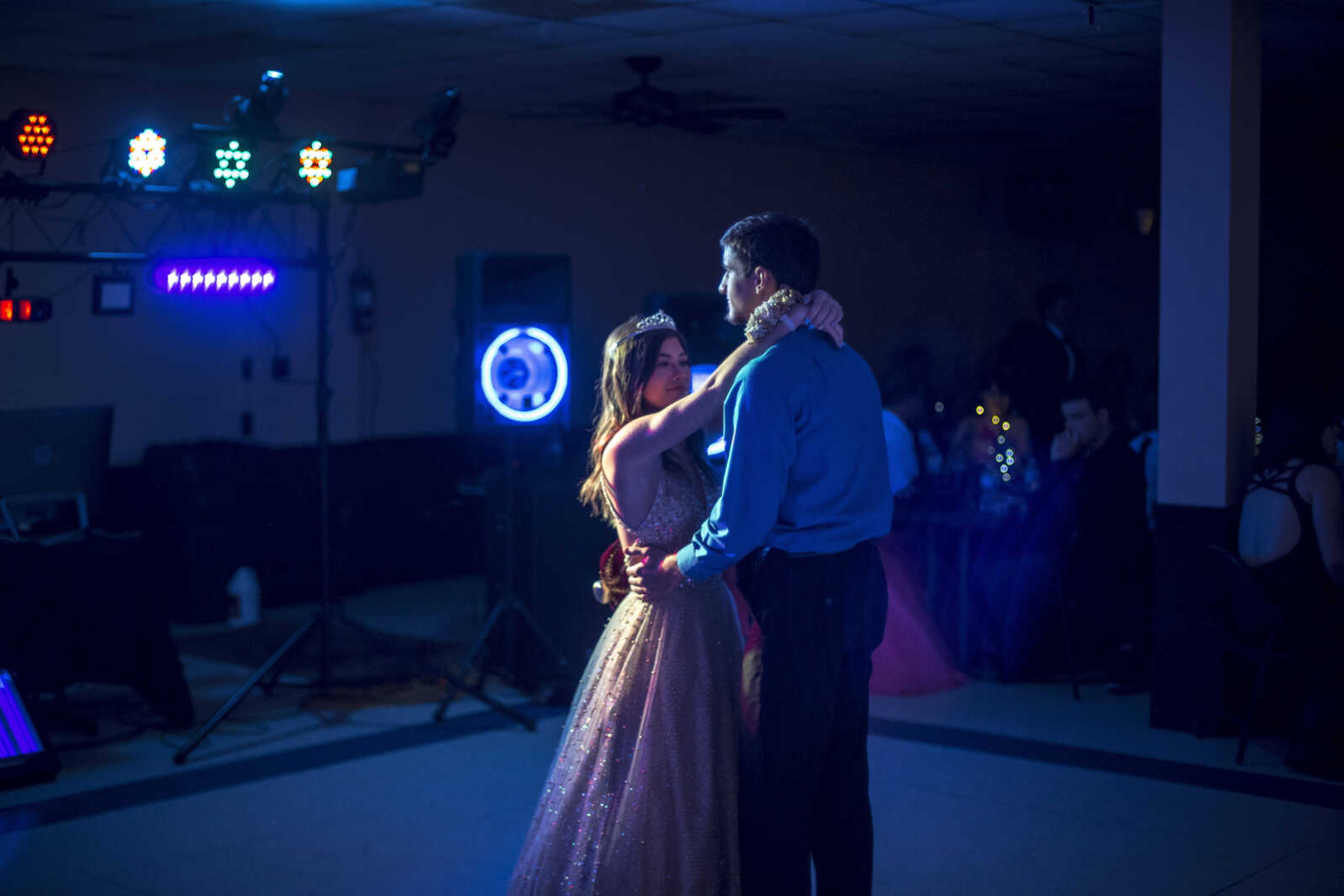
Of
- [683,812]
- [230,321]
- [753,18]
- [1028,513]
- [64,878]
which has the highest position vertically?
[753,18]

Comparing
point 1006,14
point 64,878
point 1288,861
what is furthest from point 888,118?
point 64,878

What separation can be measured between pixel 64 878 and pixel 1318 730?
379 cm

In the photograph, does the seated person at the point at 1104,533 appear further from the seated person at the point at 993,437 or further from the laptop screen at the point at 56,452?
the laptop screen at the point at 56,452

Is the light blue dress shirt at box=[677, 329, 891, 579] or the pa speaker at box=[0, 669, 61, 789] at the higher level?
the light blue dress shirt at box=[677, 329, 891, 579]

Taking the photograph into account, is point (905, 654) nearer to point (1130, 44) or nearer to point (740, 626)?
point (740, 626)

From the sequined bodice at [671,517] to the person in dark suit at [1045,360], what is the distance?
17.6 feet

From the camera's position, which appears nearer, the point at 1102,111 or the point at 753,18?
the point at 753,18

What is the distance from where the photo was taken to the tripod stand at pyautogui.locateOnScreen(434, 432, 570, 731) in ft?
18.3

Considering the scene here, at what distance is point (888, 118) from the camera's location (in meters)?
9.97

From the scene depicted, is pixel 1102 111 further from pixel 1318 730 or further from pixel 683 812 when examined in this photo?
pixel 683 812

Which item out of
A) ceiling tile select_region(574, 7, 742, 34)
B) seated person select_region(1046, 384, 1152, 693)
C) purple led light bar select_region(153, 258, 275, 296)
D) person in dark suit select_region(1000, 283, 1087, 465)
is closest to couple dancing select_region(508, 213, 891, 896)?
seated person select_region(1046, 384, 1152, 693)

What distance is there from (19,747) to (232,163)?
222cm

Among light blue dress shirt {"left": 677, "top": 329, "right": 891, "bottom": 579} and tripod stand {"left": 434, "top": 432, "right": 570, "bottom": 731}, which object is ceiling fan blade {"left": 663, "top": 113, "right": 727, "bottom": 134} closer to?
tripod stand {"left": 434, "top": 432, "right": 570, "bottom": 731}

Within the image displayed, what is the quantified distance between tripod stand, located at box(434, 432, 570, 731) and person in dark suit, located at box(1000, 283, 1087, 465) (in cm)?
355
